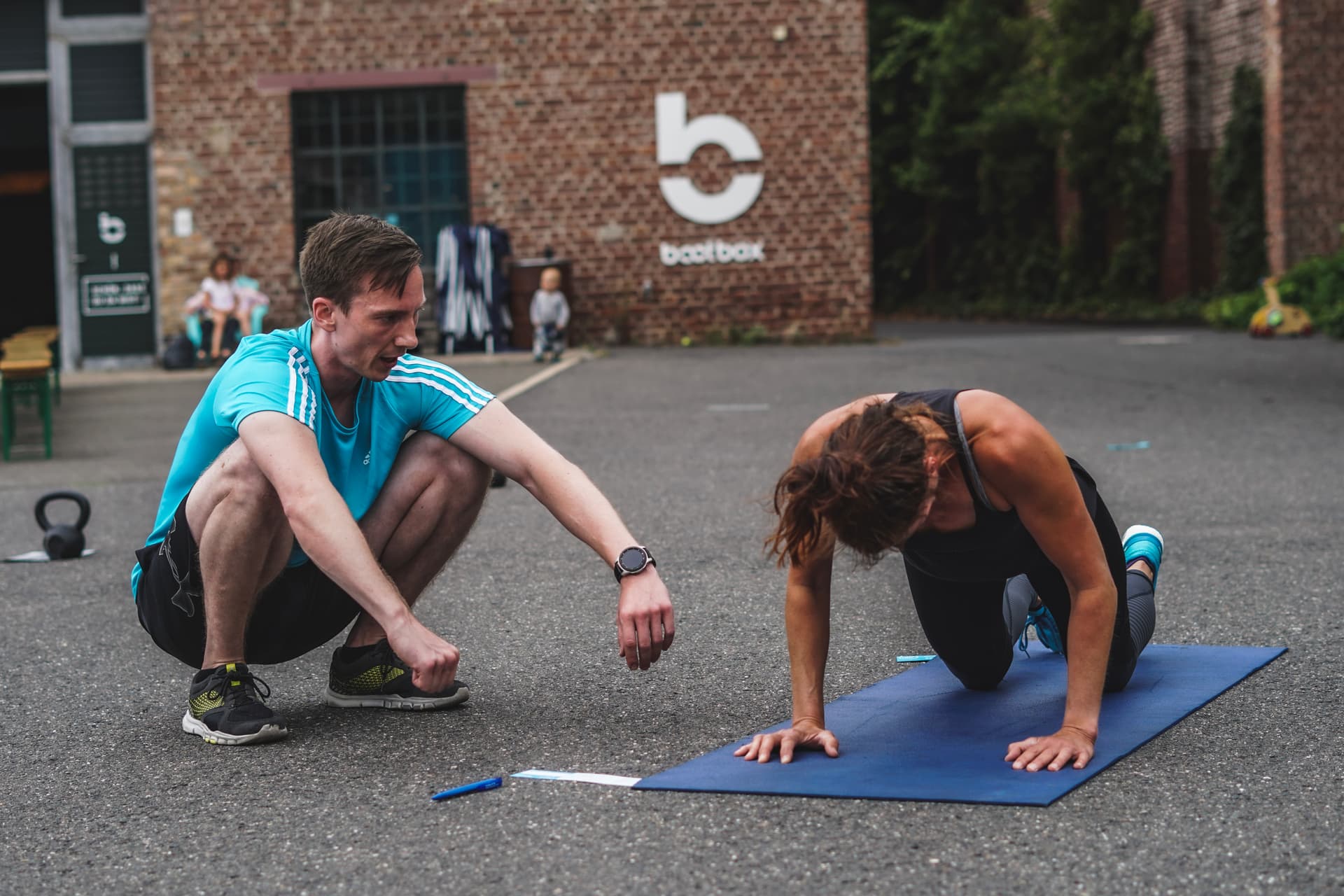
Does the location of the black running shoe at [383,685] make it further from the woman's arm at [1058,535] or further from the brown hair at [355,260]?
the woman's arm at [1058,535]

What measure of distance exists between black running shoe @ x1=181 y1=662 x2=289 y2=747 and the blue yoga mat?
0.97 metres

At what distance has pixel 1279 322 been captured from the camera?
19578 mm

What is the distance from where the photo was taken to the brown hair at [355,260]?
3.53 metres

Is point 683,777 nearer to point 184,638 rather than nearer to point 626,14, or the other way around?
point 184,638

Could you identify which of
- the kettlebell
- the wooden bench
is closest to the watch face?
the kettlebell

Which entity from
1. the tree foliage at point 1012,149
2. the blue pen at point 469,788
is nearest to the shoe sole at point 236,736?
the blue pen at point 469,788

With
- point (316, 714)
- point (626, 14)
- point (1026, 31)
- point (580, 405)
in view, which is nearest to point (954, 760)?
point (316, 714)

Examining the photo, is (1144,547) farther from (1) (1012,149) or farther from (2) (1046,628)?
(1) (1012,149)

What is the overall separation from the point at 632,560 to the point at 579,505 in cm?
28

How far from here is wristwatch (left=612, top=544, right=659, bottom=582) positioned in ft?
11.1

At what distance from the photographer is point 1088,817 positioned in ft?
9.82

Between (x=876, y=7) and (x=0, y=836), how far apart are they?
35.9 meters

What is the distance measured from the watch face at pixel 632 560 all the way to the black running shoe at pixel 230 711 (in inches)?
37.3

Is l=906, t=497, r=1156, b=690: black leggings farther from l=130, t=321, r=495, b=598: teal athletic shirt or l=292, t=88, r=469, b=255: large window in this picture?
l=292, t=88, r=469, b=255: large window
